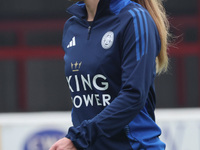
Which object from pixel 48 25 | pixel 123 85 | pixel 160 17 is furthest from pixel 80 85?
pixel 48 25

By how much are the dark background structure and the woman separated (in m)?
6.93

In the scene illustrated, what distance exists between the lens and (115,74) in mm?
1720

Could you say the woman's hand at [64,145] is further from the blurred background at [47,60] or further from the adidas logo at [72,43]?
the blurred background at [47,60]

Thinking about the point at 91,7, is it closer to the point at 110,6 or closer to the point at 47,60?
the point at 110,6

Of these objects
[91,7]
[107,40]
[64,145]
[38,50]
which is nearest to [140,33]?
[107,40]

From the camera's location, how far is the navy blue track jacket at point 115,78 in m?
1.66

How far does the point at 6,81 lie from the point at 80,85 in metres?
7.31

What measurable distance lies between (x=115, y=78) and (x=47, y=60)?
24.4 ft

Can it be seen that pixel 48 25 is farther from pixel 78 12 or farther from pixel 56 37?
pixel 78 12

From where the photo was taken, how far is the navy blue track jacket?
5.43ft

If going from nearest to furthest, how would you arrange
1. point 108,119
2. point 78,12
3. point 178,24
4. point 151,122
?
point 108,119, point 151,122, point 78,12, point 178,24

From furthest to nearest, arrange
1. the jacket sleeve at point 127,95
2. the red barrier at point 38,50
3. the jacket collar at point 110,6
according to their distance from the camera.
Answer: the red barrier at point 38,50, the jacket collar at point 110,6, the jacket sleeve at point 127,95

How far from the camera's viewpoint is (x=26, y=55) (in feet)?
29.9

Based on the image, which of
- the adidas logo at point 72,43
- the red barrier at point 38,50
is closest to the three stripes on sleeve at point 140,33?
the adidas logo at point 72,43
